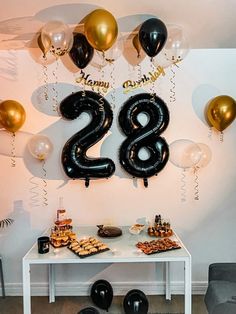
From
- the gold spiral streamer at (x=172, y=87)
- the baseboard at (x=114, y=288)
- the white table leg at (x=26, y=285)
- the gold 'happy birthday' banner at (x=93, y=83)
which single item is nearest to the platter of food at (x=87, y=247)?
the white table leg at (x=26, y=285)

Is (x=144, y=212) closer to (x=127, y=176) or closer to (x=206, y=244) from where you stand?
(x=127, y=176)

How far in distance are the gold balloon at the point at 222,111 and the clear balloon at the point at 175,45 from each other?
0.52 meters

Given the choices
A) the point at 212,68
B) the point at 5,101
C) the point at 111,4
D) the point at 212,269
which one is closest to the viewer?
the point at 111,4

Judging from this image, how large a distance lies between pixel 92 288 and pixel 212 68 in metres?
2.30

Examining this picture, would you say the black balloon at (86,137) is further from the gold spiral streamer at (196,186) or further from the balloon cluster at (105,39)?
the gold spiral streamer at (196,186)

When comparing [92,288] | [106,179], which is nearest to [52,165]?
[106,179]

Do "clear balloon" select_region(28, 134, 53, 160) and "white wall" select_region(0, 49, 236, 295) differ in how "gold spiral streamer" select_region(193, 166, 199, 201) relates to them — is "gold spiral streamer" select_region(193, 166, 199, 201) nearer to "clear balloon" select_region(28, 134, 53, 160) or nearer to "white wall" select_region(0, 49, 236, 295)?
"white wall" select_region(0, 49, 236, 295)

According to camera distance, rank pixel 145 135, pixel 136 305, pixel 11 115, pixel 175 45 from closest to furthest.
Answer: pixel 175 45, pixel 136 305, pixel 11 115, pixel 145 135

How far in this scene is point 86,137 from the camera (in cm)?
264

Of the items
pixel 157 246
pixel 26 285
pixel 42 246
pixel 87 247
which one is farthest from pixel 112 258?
pixel 26 285

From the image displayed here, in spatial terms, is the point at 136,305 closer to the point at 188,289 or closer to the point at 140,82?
the point at 188,289

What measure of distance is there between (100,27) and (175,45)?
26.3 inches

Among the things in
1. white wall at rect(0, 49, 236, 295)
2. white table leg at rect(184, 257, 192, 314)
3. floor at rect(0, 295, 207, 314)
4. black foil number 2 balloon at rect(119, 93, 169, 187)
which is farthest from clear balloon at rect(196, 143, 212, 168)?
floor at rect(0, 295, 207, 314)

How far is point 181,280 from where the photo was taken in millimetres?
2855
